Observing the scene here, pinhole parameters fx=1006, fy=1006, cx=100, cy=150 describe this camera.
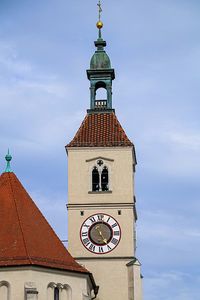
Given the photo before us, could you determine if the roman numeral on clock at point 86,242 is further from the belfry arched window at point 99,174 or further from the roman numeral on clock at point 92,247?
the belfry arched window at point 99,174

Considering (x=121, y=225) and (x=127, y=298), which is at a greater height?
(x=121, y=225)

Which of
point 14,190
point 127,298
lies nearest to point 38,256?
point 14,190

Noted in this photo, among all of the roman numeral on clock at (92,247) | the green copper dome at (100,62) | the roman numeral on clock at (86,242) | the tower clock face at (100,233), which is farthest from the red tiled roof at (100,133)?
the roman numeral on clock at (92,247)

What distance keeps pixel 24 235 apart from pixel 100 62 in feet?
51.2

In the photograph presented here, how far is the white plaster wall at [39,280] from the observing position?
46125 mm

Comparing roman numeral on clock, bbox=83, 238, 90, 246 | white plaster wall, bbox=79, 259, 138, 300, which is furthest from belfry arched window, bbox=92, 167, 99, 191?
white plaster wall, bbox=79, 259, 138, 300

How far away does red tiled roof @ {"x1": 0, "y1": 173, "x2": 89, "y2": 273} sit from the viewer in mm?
46719

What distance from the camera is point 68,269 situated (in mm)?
47938

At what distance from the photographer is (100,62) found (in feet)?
196

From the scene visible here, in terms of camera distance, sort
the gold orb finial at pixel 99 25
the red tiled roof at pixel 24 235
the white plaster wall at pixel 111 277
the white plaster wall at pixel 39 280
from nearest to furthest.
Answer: the white plaster wall at pixel 39 280 < the red tiled roof at pixel 24 235 < the white plaster wall at pixel 111 277 < the gold orb finial at pixel 99 25

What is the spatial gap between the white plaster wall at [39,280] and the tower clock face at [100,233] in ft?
23.4

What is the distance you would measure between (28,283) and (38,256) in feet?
5.12

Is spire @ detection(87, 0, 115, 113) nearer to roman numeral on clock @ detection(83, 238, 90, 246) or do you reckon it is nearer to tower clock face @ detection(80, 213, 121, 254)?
tower clock face @ detection(80, 213, 121, 254)

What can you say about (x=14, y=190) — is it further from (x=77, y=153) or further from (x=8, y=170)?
(x=77, y=153)
